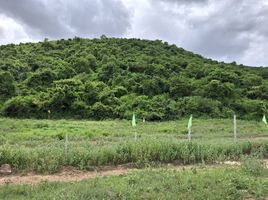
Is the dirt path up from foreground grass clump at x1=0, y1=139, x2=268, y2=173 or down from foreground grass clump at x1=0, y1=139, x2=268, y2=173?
down

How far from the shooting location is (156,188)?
28.9ft

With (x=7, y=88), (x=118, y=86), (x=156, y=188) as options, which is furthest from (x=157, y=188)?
(x=118, y=86)

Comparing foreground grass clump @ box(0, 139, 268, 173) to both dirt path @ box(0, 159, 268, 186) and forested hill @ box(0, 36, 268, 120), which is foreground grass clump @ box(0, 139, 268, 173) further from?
forested hill @ box(0, 36, 268, 120)

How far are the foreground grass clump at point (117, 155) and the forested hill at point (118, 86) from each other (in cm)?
2351

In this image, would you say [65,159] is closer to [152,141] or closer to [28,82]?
[152,141]

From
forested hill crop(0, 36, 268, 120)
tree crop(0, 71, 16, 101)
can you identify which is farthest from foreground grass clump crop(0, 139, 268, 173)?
tree crop(0, 71, 16, 101)

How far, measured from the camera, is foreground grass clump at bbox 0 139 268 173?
11406 millimetres

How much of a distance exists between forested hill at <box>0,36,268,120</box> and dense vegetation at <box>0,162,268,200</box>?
88.8 ft

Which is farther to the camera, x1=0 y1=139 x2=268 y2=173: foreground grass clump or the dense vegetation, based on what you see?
x1=0 y1=139 x2=268 y2=173: foreground grass clump

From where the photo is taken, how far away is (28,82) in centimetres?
4456

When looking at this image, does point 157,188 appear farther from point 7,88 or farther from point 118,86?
point 118,86

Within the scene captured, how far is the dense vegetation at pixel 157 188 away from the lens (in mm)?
8188

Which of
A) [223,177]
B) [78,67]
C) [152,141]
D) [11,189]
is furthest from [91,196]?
[78,67]

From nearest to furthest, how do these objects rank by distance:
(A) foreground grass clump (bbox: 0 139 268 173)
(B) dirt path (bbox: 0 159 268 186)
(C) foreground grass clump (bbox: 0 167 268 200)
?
(C) foreground grass clump (bbox: 0 167 268 200), (B) dirt path (bbox: 0 159 268 186), (A) foreground grass clump (bbox: 0 139 268 173)
